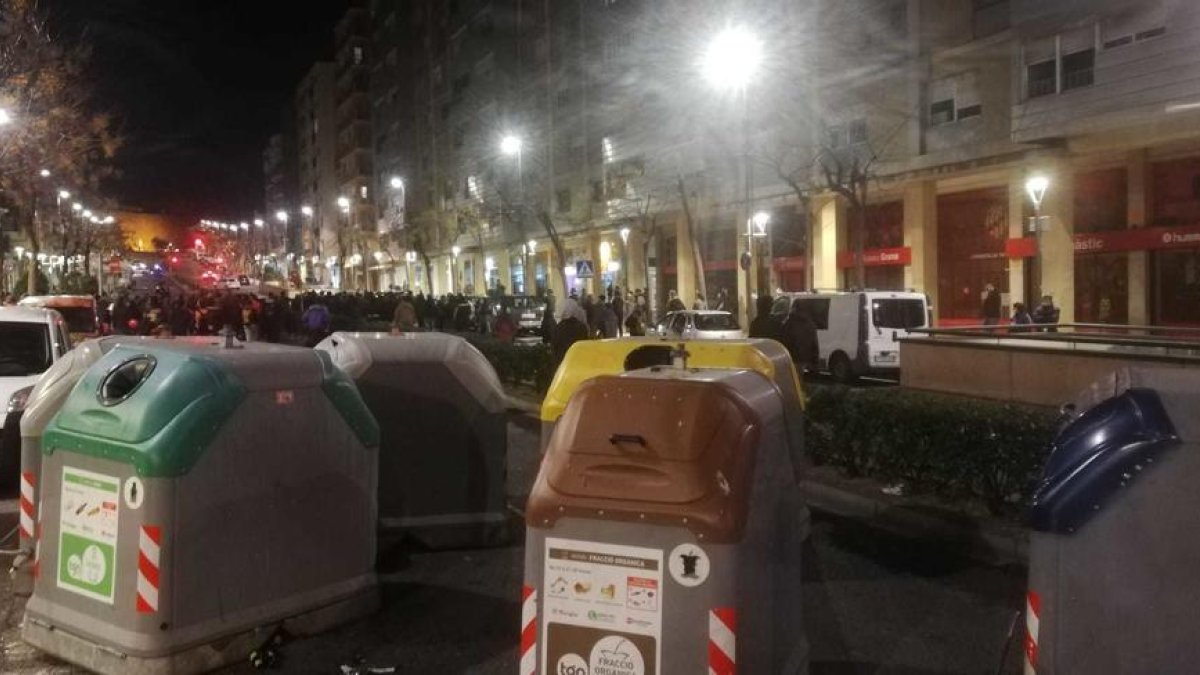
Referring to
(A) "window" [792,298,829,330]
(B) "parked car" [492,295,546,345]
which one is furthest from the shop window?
(B) "parked car" [492,295,546,345]

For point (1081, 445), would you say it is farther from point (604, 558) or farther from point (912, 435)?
point (912, 435)

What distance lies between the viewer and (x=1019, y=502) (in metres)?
8.35

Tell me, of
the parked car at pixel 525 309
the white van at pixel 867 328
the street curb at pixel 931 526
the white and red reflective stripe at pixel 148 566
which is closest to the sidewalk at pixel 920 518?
the street curb at pixel 931 526

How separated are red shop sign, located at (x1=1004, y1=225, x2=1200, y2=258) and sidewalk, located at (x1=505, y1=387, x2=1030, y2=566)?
17.8 meters

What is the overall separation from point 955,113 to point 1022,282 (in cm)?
509

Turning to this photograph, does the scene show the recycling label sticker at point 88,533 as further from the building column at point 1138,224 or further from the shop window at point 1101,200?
the shop window at point 1101,200

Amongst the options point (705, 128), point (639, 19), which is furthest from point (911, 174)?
point (639, 19)

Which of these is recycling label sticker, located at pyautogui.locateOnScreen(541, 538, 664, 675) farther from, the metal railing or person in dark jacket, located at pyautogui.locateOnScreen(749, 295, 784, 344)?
person in dark jacket, located at pyautogui.locateOnScreen(749, 295, 784, 344)

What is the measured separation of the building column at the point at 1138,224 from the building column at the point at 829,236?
9.97 meters

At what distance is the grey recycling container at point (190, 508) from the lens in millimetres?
5266

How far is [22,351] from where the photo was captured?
1151cm

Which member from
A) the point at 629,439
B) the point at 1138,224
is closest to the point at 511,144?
the point at 1138,224

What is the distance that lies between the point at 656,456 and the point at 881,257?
98.3ft

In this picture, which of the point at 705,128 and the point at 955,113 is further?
the point at 705,128
